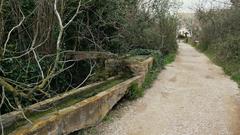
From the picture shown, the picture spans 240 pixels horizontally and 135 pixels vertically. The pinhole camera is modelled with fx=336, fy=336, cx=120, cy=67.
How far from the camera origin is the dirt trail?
22.6ft

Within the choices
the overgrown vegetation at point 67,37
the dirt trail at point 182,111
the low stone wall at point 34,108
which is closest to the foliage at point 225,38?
the dirt trail at point 182,111

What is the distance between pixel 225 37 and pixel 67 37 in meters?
13.7

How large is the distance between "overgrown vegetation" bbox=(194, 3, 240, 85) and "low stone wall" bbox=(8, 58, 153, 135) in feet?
21.4

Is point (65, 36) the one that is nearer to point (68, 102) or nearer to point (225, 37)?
point (68, 102)

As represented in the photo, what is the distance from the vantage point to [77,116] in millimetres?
6109

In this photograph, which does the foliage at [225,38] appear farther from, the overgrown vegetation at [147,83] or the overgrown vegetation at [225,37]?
the overgrown vegetation at [147,83]

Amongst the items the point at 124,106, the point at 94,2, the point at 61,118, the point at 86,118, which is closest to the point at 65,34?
the point at 94,2

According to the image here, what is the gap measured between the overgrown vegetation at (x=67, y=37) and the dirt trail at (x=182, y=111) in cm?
139

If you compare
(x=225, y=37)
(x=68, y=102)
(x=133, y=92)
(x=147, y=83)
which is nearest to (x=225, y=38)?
(x=225, y=37)

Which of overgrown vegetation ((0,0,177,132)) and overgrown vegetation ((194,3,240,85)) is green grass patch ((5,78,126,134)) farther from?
overgrown vegetation ((194,3,240,85))

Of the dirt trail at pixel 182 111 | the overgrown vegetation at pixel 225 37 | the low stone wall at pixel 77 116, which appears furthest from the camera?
the overgrown vegetation at pixel 225 37

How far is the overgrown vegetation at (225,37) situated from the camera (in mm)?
15997

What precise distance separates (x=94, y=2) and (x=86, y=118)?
610cm

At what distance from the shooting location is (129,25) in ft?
49.0
